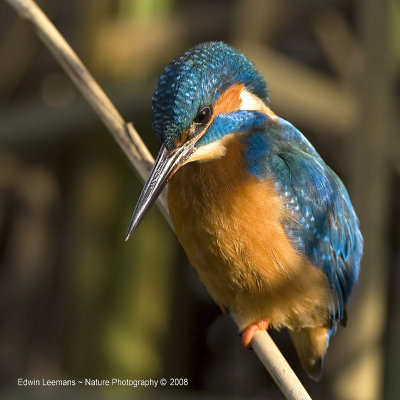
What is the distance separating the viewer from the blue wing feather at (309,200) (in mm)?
2330

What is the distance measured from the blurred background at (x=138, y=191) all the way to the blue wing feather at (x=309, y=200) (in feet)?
1.13

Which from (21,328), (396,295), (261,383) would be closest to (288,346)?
(261,383)

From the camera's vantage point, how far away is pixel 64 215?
406cm

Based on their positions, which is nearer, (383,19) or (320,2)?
(383,19)

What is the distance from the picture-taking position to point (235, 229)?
2264mm

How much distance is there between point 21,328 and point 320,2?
2.17m

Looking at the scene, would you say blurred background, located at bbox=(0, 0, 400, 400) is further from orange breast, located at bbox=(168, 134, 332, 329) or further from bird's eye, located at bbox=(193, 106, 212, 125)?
bird's eye, located at bbox=(193, 106, 212, 125)

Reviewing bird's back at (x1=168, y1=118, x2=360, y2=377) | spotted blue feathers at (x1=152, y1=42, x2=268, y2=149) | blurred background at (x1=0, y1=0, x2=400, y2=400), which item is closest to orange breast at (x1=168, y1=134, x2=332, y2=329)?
bird's back at (x1=168, y1=118, x2=360, y2=377)

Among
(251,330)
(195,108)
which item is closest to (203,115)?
(195,108)

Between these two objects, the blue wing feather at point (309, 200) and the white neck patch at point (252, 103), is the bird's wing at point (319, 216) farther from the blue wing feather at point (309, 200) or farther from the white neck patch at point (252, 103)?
the white neck patch at point (252, 103)

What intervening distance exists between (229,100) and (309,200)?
43cm

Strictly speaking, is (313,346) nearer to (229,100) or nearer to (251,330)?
(251,330)

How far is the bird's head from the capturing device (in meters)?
1.99

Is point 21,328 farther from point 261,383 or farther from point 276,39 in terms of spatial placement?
point 276,39
